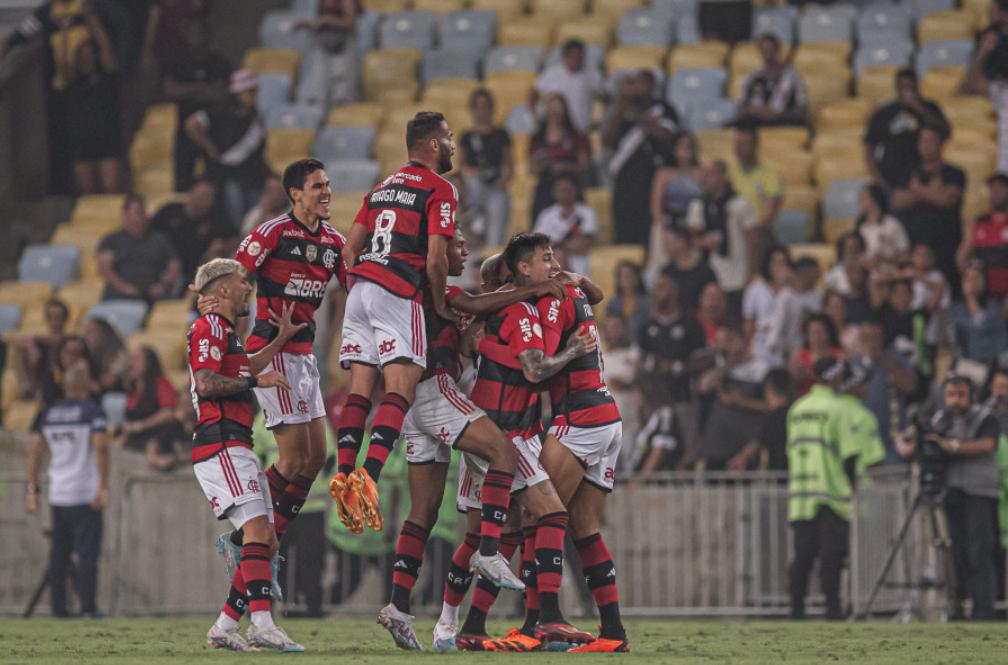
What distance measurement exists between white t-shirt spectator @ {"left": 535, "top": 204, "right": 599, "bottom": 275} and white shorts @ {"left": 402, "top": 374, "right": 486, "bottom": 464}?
889cm

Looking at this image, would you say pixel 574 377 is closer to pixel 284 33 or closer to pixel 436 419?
pixel 436 419

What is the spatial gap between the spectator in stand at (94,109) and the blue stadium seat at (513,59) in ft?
15.0

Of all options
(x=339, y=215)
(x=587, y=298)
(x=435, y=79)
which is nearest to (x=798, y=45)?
(x=435, y=79)

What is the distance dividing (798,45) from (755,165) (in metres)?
3.23

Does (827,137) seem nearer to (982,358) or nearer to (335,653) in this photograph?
(982,358)

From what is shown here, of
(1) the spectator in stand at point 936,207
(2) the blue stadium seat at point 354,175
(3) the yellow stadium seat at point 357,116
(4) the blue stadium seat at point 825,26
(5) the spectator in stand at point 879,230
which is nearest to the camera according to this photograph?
(5) the spectator in stand at point 879,230

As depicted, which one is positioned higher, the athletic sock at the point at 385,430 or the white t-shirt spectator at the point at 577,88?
the white t-shirt spectator at the point at 577,88

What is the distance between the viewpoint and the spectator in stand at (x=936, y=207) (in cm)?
1733

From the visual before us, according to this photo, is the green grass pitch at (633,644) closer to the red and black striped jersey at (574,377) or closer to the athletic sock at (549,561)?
the athletic sock at (549,561)

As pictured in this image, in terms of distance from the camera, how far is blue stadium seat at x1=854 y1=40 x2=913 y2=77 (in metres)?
20.7

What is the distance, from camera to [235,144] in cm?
2020

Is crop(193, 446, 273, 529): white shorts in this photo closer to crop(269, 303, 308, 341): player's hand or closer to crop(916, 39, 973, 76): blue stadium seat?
crop(269, 303, 308, 341): player's hand

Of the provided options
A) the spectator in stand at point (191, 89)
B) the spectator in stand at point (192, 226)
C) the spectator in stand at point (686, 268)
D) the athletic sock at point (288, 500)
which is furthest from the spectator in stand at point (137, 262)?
the athletic sock at point (288, 500)

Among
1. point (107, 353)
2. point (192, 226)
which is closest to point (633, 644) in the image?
point (107, 353)
